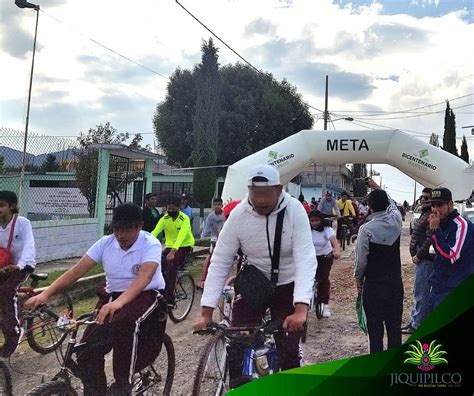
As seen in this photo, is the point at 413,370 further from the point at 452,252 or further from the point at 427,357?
the point at 452,252

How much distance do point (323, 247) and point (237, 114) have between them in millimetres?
20023

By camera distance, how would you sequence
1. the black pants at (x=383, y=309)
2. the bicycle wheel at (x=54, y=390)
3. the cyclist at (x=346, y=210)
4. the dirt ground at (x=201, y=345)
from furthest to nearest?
the cyclist at (x=346, y=210) → the black pants at (x=383, y=309) → the dirt ground at (x=201, y=345) → the bicycle wheel at (x=54, y=390)

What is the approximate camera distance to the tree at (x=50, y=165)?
9.50 m

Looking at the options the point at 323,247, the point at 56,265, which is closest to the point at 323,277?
the point at 323,247

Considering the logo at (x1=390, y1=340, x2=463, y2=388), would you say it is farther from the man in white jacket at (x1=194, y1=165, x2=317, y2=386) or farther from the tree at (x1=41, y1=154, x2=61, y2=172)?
the tree at (x1=41, y1=154, x2=61, y2=172)

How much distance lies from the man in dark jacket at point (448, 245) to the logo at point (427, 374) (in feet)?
2.68

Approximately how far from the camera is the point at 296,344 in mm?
2889

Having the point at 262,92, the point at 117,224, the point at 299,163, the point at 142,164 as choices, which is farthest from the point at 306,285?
the point at 262,92

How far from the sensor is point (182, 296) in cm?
673

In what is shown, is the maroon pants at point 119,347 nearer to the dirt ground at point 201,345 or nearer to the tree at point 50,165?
the dirt ground at point 201,345

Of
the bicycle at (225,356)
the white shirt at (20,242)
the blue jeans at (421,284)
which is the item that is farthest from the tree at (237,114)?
the bicycle at (225,356)

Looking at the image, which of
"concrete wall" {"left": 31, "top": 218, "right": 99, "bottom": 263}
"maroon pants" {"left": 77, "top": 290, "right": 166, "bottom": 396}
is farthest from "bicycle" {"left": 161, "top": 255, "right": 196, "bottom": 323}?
"concrete wall" {"left": 31, "top": 218, "right": 99, "bottom": 263}

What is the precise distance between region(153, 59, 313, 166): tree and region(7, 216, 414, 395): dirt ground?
60.8 feet

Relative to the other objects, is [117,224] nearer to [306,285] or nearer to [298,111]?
[306,285]
